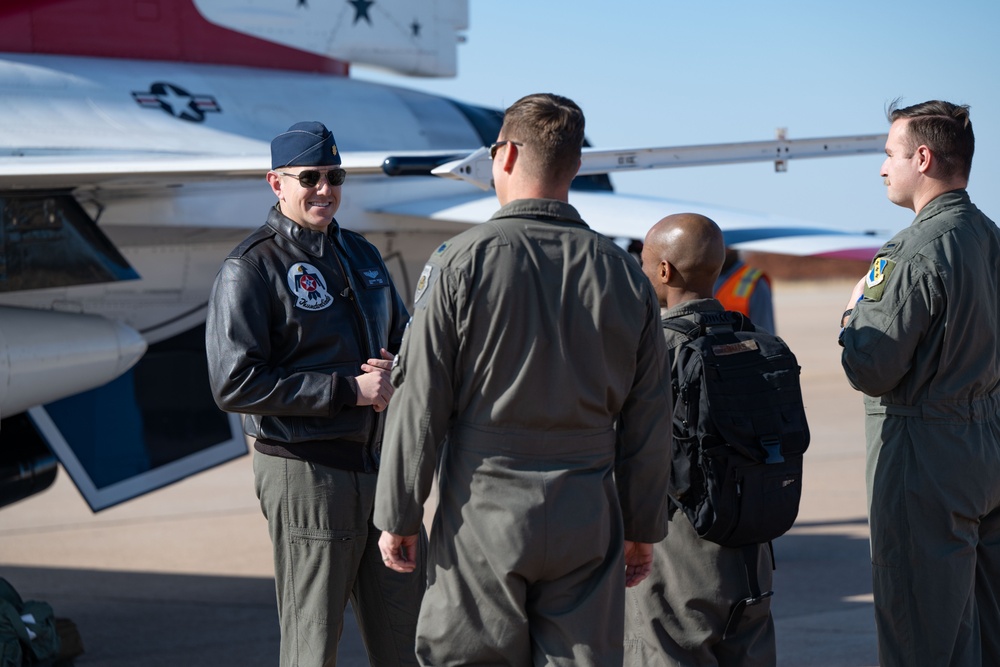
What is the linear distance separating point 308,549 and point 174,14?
5459 millimetres

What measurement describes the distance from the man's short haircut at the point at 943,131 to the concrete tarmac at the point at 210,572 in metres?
2.28

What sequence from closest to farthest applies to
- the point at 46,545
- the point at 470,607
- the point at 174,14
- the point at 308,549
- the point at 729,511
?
the point at 470,607 < the point at 729,511 < the point at 308,549 < the point at 174,14 < the point at 46,545

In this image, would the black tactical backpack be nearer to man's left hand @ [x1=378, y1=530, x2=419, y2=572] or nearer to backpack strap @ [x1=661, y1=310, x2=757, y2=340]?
backpack strap @ [x1=661, y1=310, x2=757, y2=340]

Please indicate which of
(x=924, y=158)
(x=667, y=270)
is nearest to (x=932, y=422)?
(x=924, y=158)

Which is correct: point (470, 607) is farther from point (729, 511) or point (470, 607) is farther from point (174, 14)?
point (174, 14)

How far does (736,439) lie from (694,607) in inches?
19.7

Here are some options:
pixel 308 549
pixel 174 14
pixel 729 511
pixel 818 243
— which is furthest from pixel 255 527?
pixel 729 511

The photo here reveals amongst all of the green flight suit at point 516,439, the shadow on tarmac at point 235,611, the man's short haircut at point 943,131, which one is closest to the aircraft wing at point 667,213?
the shadow on tarmac at point 235,611

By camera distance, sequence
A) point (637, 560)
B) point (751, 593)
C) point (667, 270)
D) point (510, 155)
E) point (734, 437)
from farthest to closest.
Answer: point (667, 270) < point (751, 593) < point (734, 437) < point (637, 560) < point (510, 155)

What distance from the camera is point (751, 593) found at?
326 cm

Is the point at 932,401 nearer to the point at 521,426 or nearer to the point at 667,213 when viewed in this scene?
the point at 521,426

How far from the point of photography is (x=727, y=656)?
10.7 feet

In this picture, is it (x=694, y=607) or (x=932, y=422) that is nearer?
(x=694, y=607)

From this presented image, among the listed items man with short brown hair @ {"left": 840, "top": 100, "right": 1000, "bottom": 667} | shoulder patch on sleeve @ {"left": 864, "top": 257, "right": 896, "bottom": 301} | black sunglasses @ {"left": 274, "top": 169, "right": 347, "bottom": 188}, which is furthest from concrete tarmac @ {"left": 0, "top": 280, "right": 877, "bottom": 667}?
black sunglasses @ {"left": 274, "top": 169, "right": 347, "bottom": 188}
